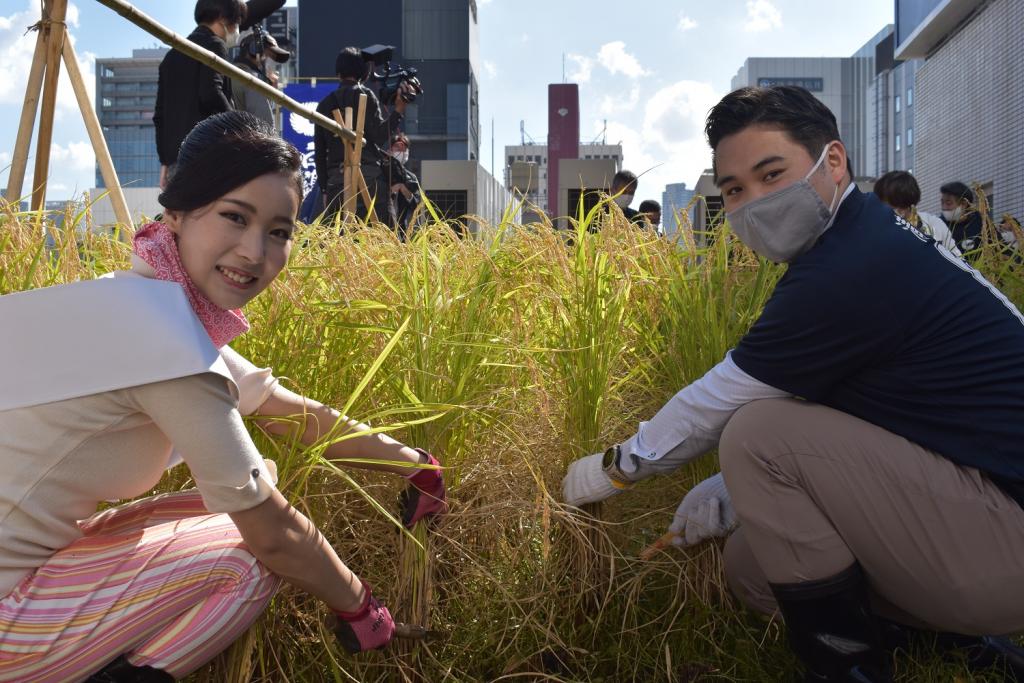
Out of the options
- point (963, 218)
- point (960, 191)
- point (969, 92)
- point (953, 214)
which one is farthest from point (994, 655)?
point (969, 92)

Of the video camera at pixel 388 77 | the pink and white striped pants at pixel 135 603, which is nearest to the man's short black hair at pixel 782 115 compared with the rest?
the pink and white striped pants at pixel 135 603

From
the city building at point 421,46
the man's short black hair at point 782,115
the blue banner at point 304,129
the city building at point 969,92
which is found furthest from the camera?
the city building at point 421,46

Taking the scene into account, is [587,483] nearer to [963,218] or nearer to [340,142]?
[963,218]

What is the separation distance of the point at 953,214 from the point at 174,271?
378 centimetres

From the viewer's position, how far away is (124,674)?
1217mm

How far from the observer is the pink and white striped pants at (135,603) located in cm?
118

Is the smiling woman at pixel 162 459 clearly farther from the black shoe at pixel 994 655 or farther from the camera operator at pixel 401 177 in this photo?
the camera operator at pixel 401 177

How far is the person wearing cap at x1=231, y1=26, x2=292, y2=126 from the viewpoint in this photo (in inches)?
149

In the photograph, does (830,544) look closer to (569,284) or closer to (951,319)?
(951,319)

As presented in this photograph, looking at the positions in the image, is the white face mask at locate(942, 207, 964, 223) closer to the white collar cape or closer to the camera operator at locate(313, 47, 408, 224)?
the camera operator at locate(313, 47, 408, 224)

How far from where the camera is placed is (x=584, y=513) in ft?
5.38

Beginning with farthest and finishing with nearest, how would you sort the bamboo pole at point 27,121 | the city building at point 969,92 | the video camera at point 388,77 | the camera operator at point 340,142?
the city building at point 969,92, the video camera at point 388,77, the camera operator at point 340,142, the bamboo pole at point 27,121

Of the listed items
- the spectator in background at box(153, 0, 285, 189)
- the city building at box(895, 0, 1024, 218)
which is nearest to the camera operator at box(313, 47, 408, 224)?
the spectator in background at box(153, 0, 285, 189)

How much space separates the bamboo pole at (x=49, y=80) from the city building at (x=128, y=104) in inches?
4131
